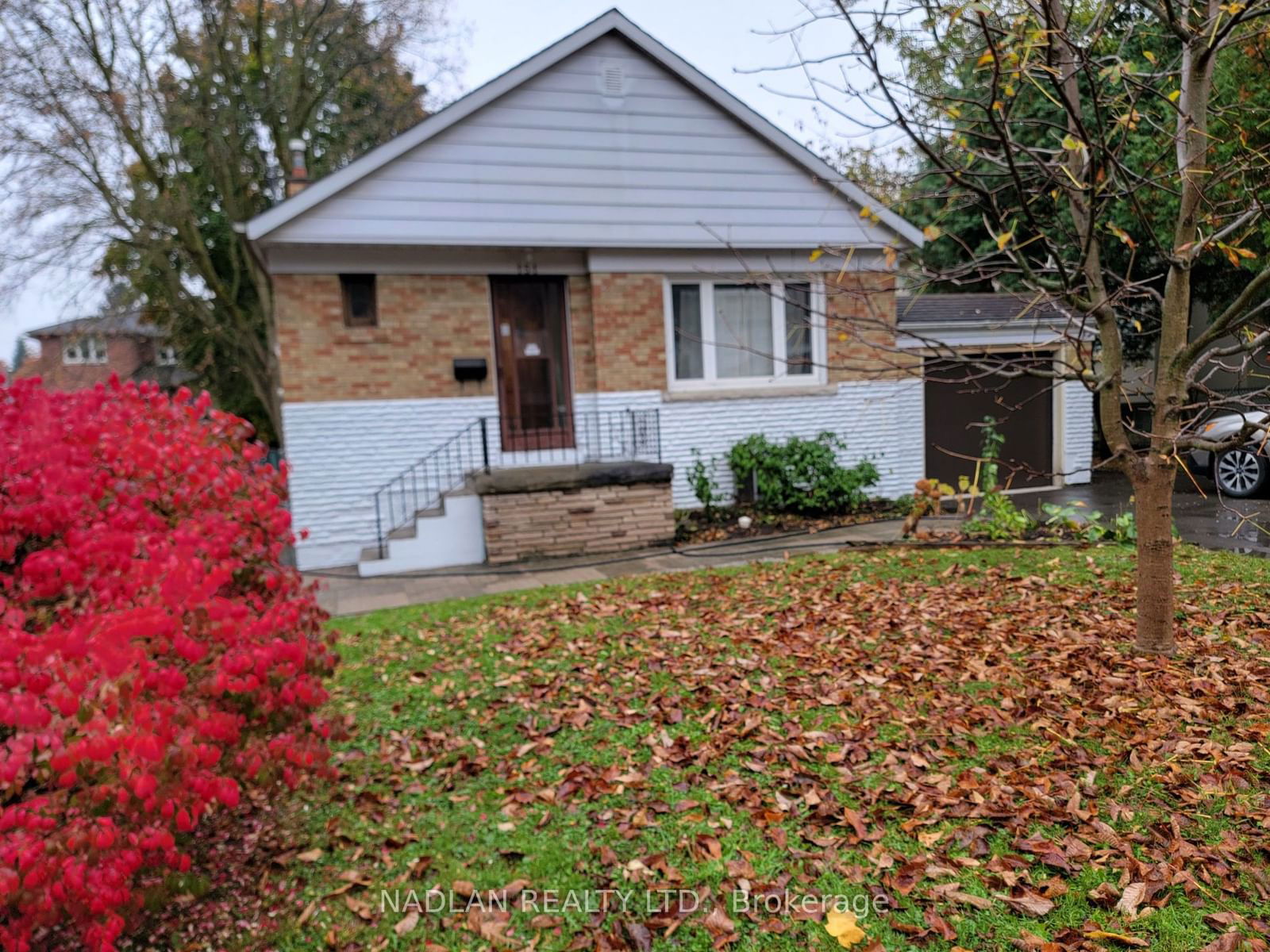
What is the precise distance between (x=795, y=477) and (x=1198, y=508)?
5155 mm

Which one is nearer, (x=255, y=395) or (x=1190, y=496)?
(x=1190, y=496)

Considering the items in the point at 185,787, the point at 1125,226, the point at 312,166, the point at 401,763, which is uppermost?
the point at 312,166

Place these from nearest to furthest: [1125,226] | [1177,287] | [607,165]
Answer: [1177,287], [607,165], [1125,226]

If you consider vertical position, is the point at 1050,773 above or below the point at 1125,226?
below

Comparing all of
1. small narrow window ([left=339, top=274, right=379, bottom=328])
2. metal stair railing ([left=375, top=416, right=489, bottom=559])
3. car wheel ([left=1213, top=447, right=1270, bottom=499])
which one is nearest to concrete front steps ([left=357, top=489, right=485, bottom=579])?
metal stair railing ([left=375, top=416, right=489, bottom=559])

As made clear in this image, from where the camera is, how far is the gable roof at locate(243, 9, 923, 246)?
9.41 meters

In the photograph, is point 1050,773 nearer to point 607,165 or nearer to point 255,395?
point 607,165

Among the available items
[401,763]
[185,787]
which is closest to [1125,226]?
[401,763]

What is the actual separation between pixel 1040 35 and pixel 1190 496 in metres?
10.1

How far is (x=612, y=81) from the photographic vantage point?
10977 mm

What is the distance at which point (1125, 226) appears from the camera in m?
15.3

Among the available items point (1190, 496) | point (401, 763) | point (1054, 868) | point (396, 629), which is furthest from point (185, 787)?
point (1190, 496)

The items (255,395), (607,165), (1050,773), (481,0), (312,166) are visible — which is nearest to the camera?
(1050,773)

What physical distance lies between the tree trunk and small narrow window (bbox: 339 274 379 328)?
887cm
